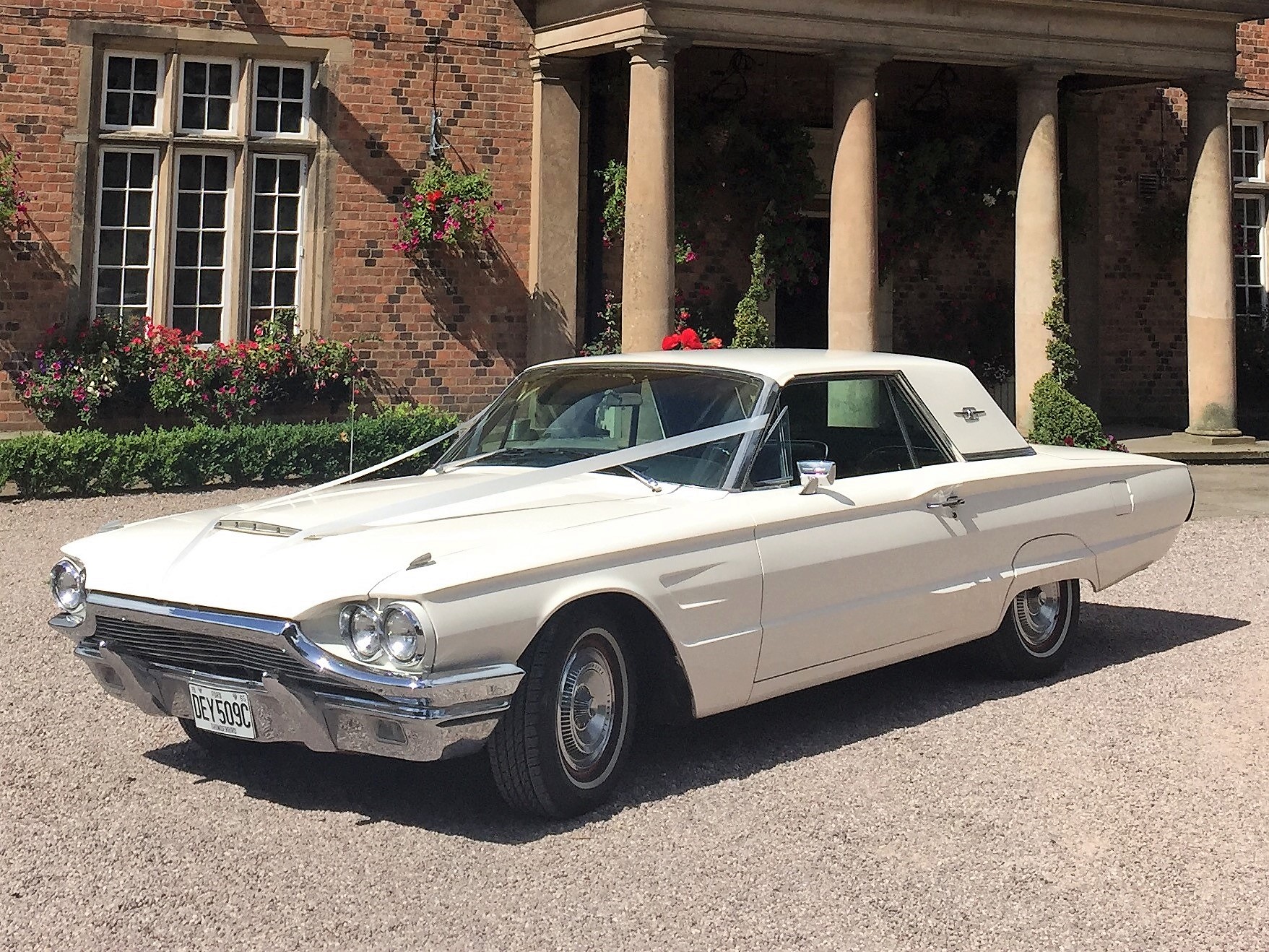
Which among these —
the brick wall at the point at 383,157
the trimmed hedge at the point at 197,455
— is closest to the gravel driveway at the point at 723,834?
the trimmed hedge at the point at 197,455

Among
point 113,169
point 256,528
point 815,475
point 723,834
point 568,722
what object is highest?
point 113,169

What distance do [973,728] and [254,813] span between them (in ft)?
8.94

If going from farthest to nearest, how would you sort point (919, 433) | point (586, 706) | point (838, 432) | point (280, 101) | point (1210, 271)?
point (1210, 271)
point (280, 101)
point (919, 433)
point (838, 432)
point (586, 706)

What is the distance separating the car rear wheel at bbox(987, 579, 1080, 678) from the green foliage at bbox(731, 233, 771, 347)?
25.0 ft

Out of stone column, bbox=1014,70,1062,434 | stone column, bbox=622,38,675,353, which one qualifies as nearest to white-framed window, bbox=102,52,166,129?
stone column, bbox=622,38,675,353

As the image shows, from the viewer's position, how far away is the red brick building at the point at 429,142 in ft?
44.7

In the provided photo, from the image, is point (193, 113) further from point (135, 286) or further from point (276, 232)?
point (135, 286)

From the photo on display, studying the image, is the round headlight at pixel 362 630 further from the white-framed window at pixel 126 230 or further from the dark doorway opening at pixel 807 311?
the dark doorway opening at pixel 807 311

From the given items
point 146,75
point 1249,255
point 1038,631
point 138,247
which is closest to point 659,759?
point 1038,631

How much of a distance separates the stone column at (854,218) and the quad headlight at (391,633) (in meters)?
10.1

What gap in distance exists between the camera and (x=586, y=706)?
472 centimetres

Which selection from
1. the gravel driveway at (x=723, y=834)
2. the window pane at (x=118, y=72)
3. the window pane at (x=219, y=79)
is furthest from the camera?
the window pane at (x=219, y=79)

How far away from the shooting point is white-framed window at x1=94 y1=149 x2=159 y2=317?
555 inches

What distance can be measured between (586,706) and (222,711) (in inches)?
43.9
